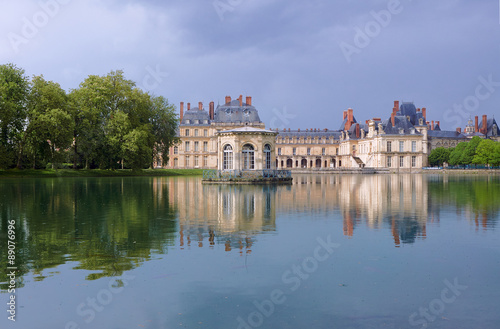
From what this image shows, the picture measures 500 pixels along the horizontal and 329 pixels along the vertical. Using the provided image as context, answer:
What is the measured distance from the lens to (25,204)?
62.0 feet

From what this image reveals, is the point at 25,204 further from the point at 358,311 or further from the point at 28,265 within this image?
the point at 358,311

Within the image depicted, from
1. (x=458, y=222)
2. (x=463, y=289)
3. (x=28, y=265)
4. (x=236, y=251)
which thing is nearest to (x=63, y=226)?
(x=28, y=265)

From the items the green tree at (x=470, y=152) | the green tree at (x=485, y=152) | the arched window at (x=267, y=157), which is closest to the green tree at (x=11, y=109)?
the arched window at (x=267, y=157)

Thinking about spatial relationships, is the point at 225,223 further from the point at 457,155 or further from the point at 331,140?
the point at 331,140

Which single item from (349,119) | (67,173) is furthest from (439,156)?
(67,173)

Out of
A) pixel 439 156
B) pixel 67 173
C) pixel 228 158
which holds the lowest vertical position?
pixel 67 173

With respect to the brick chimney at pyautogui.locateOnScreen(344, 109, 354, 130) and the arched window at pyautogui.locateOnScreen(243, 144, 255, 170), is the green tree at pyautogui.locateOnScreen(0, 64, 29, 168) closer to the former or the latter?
the arched window at pyautogui.locateOnScreen(243, 144, 255, 170)

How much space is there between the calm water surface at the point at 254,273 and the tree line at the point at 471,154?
78.1 metres

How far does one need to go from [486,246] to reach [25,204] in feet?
52.4

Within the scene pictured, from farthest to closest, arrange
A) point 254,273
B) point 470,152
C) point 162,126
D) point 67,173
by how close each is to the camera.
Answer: point 470,152, point 162,126, point 67,173, point 254,273

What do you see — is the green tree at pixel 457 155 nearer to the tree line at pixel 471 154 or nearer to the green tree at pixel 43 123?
the tree line at pixel 471 154

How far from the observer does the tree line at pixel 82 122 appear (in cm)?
4597

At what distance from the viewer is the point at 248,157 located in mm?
40062

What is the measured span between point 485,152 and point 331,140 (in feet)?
113
